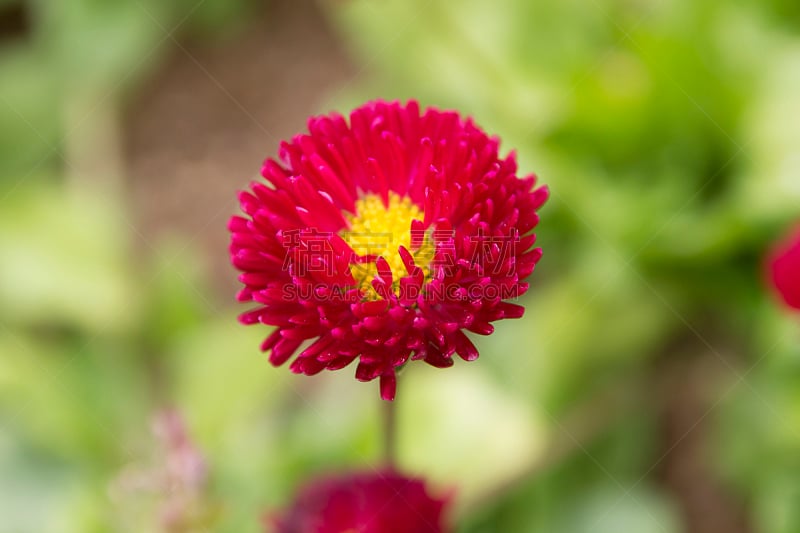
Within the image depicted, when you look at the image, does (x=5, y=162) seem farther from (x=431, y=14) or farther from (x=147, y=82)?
(x=431, y=14)

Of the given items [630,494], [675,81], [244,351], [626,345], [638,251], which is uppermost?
[675,81]

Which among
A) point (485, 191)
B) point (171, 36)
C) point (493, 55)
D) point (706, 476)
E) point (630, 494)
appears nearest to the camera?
point (485, 191)

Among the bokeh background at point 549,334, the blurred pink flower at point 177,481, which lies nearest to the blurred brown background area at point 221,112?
the bokeh background at point 549,334

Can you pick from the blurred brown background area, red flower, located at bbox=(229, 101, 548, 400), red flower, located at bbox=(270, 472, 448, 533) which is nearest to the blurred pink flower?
red flower, located at bbox=(270, 472, 448, 533)

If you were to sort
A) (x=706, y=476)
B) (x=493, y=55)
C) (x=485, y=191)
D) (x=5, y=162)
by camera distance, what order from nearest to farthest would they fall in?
(x=485, y=191)
(x=706, y=476)
(x=493, y=55)
(x=5, y=162)

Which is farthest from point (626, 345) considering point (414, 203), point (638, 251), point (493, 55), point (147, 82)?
point (147, 82)

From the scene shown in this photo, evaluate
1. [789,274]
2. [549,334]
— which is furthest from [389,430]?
[549,334]

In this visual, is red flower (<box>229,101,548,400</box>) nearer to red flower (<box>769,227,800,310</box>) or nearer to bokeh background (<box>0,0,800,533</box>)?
red flower (<box>769,227,800,310</box>)
